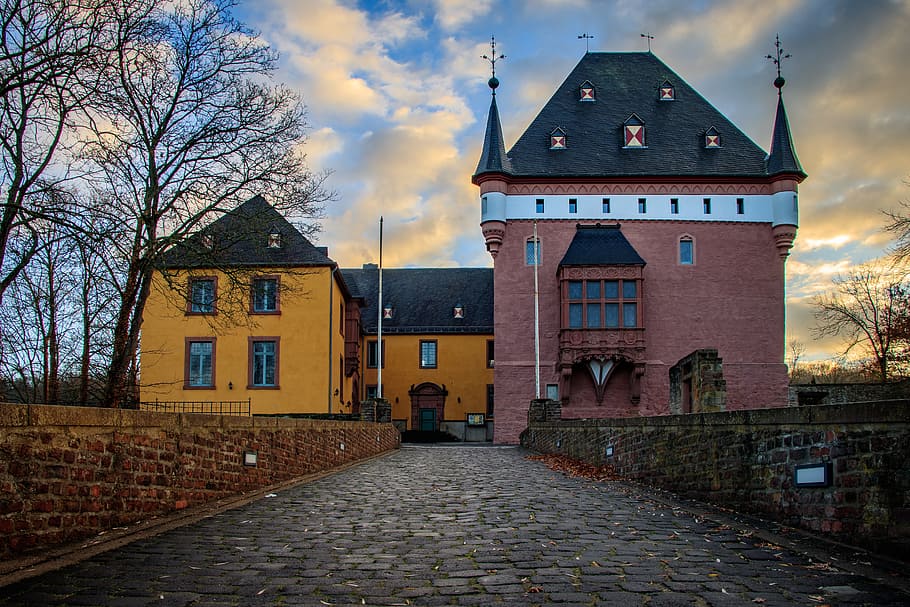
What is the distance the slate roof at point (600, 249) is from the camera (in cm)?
4188

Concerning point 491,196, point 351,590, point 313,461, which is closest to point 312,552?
point 351,590

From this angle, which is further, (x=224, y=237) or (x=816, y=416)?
(x=224, y=237)

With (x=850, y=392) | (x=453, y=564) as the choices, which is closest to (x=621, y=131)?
(x=850, y=392)

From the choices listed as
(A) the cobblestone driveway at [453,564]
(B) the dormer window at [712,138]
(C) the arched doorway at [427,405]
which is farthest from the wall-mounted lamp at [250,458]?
(C) the arched doorway at [427,405]

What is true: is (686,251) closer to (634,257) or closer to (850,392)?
(634,257)

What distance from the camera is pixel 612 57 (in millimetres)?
49625

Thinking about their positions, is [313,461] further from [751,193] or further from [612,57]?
[612,57]

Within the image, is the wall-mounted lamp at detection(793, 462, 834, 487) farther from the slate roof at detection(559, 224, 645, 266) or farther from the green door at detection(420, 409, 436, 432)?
the green door at detection(420, 409, 436, 432)

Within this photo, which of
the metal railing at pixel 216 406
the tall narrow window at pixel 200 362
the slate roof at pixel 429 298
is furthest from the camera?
the slate roof at pixel 429 298

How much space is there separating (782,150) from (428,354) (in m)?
23.0

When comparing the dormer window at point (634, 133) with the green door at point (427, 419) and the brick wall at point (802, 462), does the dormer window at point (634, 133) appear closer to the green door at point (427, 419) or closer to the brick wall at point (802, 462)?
the green door at point (427, 419)

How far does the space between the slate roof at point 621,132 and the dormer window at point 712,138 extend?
0.90 feet

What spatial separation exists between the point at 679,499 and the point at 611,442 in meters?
5.51

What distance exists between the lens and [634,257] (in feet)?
138
